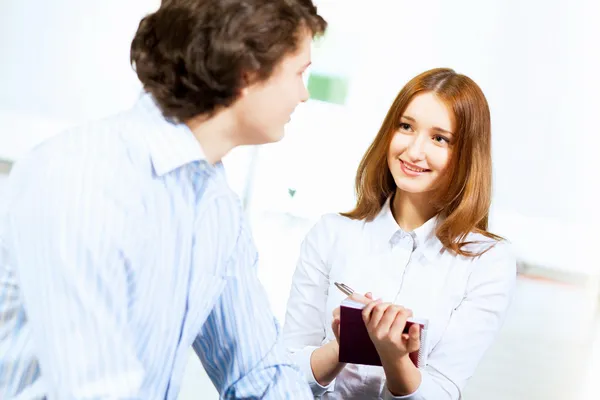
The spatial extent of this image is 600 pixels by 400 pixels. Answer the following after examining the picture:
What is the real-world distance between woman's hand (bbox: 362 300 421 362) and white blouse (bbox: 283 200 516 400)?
0.22 metres

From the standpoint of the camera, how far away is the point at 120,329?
966 millimetres

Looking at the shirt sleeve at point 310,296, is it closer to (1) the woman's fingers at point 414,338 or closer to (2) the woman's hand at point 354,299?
(2) the woman's hand at point 354,299

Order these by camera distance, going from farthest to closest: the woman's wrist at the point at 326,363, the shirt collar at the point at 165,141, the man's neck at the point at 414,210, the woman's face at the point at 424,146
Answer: the man's neck at the point at 414,210
the woman's face at the point at 424,146
the woman's wrist at the point at 326,363
the shirt collar at the point at 165,141

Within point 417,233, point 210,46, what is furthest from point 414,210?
point 210,46

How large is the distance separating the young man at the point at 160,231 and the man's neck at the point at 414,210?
0.80 m

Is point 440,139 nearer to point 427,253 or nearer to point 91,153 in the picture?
point 427,253

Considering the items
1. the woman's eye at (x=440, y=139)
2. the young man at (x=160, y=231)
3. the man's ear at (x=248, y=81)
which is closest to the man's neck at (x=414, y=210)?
the woman's eye at (x=440, y=139)

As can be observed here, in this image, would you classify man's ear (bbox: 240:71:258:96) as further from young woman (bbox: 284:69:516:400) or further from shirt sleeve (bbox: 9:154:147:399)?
young woman (bbox: 284:69:516:400)

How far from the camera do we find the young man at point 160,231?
0.93 metres

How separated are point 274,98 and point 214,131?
0.10 metres

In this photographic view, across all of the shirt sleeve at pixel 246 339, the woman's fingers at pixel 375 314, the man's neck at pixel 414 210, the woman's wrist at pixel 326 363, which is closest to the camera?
the shirt sleeve at pixel 246 339

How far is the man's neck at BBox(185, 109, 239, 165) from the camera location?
1.14 metres

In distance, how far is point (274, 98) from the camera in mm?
1142

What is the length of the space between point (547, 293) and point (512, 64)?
88.7 inches
